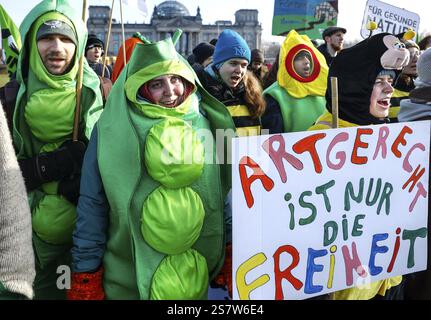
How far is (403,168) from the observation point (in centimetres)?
170

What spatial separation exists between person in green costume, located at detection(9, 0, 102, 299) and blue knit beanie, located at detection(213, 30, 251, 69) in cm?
140

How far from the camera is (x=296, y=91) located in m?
3.17

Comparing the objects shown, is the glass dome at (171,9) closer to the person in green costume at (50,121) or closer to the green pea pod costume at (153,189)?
the person in green costume at (50,121)

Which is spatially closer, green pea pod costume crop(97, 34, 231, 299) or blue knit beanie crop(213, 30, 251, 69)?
green pea pod costume crop(97, 34, 231, 299)

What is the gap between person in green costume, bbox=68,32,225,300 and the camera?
154cm

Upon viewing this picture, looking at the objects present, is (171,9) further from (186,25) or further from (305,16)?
(305,16)

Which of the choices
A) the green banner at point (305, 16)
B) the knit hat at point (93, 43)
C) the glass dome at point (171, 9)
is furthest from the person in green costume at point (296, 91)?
the glass dome at point (171, 9)

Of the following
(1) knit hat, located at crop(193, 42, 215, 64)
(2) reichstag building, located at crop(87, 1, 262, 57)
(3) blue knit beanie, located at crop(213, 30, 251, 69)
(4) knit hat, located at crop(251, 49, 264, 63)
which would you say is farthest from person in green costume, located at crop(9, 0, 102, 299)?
(2) reichstag building, located at crop(87, 1, 262, 57)

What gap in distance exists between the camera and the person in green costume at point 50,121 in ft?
6.28

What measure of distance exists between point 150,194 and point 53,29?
2.97 feet

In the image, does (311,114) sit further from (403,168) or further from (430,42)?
(430,42)

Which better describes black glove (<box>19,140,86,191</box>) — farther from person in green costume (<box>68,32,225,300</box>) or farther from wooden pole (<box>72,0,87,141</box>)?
person in green costume (<box>68,32,225,300</box>)

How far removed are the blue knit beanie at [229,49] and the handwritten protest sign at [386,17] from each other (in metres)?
2.71
